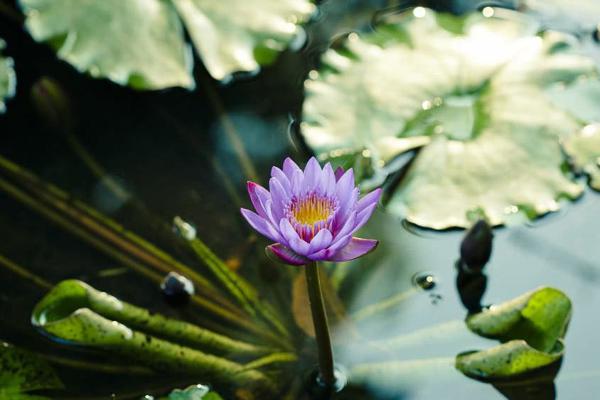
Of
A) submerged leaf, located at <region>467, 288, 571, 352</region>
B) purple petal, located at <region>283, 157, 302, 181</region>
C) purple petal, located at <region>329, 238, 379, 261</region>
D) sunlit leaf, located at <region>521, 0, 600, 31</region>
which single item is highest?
purple petal, located at <region>283, 157, 302, 181</region>

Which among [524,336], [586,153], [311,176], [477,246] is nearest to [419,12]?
[586,153]

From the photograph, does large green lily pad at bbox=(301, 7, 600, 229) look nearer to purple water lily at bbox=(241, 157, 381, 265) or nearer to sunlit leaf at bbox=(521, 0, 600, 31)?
sunlit leaf at bbox=(521, 0, 600, 31)

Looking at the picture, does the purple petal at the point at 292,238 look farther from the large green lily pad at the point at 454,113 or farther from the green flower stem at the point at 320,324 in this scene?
the large green lily pad at the point at 454,113

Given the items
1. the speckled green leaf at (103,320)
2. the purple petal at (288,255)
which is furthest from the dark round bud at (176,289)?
the purple petal at (288,255)

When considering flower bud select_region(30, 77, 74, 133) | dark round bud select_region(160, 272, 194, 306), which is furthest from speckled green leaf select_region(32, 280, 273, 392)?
flower bud select_region(30, 77, 74, 133)

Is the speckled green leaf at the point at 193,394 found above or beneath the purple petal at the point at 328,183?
beneath

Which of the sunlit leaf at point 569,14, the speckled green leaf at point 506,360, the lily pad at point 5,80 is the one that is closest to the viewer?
the speckled green leaf at point 506,360
